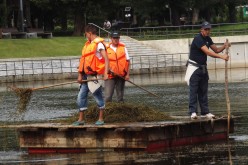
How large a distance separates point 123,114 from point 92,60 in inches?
58.3

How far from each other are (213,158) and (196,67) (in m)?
3.32

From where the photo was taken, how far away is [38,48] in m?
65.2

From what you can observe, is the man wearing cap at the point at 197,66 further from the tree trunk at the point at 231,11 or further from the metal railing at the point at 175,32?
the tree trunk at the point at 231,11

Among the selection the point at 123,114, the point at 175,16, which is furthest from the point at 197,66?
the point at 175,16

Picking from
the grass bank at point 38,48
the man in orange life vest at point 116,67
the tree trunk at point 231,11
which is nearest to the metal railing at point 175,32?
the grass bank at point 38,48

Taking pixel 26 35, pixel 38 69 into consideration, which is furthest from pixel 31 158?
pixel 26 35

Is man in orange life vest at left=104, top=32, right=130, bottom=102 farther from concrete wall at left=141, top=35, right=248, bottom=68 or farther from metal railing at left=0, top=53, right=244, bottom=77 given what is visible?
concrete wall at left=141, top=35, right=248, bottom=68

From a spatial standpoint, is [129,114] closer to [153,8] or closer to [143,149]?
[143,149]

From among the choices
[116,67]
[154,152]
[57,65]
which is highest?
[116,67]

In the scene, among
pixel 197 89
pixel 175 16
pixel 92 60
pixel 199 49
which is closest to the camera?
pixel 92 60

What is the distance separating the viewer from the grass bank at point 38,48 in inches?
2457

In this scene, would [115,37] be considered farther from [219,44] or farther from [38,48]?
[219,44]

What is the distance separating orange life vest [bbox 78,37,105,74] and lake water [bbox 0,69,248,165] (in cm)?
165

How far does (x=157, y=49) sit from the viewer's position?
67625 millimetres
